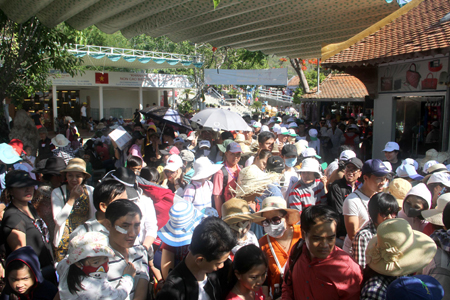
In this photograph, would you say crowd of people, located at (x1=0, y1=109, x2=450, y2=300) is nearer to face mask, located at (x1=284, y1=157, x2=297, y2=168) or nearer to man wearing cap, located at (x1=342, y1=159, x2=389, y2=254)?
man wearing cap, located at (x1=342, y1=159, x2=389, y2=254)

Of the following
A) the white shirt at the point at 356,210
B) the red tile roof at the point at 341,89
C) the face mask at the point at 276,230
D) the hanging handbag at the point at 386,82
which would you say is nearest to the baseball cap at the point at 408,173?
the white shirt at the point at 356,210

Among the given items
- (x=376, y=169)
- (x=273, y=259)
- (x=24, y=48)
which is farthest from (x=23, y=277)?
(x=24, y=48)

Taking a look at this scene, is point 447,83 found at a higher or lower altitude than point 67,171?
higher

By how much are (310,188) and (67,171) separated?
2745mm

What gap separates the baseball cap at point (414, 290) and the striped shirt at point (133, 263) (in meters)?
1.69

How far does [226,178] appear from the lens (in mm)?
4496

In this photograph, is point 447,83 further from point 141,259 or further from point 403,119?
point 141,259

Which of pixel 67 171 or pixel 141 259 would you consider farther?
pixel 67 171

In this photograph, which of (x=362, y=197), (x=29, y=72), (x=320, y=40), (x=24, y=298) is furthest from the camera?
(x=29, y=72)

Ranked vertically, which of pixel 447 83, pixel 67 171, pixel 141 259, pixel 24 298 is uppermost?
pixel 447 83

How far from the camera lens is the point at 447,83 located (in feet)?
22.9

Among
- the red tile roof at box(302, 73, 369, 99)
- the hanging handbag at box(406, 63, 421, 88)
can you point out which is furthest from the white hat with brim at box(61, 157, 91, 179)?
the red tile roof at box(302, 73, 369, 99)

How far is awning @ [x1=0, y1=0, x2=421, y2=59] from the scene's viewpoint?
5070mm

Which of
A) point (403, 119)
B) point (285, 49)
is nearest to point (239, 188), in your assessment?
point (285, 49)
